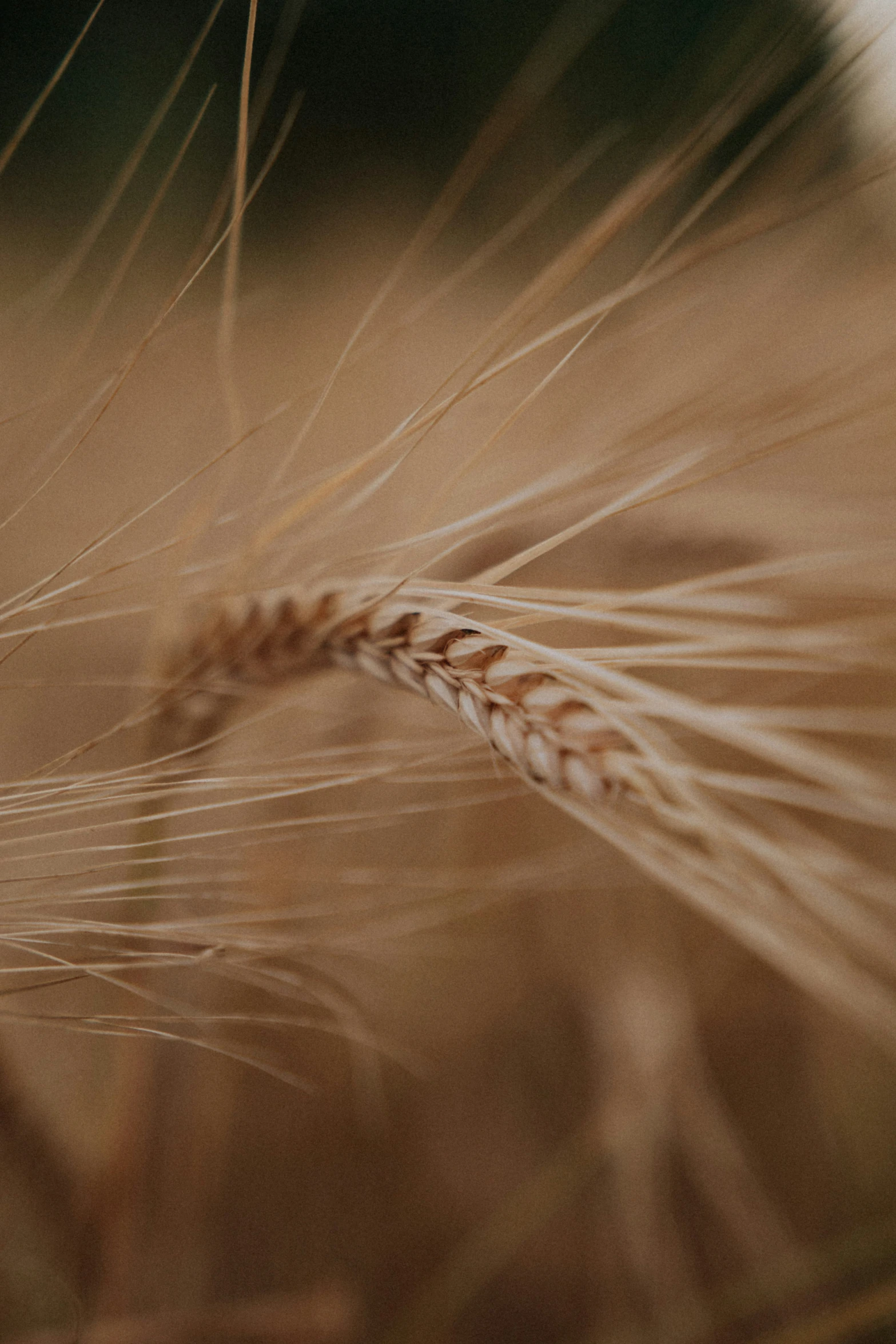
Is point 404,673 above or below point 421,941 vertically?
above

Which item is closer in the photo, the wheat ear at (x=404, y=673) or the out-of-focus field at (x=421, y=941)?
the wheat ear at (x=404, y=673)

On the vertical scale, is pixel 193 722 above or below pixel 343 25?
below

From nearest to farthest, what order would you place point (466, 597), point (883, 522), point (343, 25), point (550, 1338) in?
1. point (466, 597)
2. point (883, 522)
3. point (550, 1338)
4. point (343, 25)

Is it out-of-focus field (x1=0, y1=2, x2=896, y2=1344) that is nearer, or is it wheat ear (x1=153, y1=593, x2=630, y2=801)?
wheat ear (x1=153, y1=593, x2=630, y2=801)

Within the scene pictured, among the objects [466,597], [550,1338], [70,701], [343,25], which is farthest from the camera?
[343,25]

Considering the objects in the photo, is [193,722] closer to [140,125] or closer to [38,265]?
[38,265]

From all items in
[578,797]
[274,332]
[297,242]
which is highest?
[297,242]

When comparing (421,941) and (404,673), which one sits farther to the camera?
(421,941)

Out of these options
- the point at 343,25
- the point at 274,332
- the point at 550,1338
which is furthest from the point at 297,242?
the point at 550,1338
